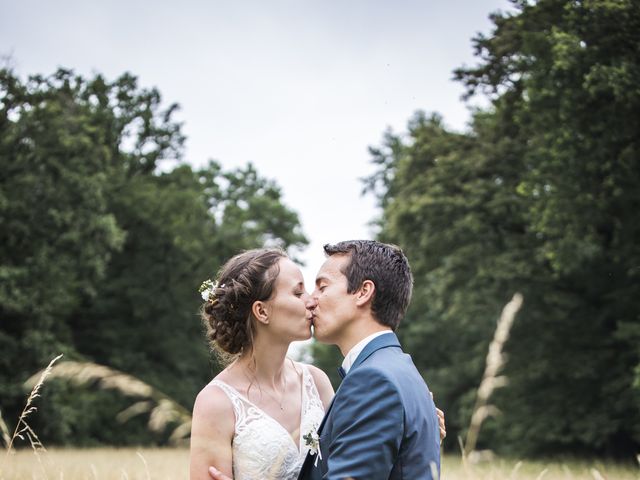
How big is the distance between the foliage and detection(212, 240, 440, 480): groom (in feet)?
38.9

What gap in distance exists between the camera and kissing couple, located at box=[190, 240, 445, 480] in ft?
9.25

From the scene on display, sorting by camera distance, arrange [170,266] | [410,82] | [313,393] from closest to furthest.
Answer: [313,393], [410,82], [170,266]

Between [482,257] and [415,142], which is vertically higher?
[415,142]

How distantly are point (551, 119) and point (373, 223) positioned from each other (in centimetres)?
2031

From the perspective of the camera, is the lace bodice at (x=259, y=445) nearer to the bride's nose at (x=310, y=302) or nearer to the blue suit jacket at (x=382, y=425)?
the bride's nose at (x=310, y=302)

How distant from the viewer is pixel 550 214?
17672 mm

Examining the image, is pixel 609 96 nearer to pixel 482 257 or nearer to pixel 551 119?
pixel 551 119

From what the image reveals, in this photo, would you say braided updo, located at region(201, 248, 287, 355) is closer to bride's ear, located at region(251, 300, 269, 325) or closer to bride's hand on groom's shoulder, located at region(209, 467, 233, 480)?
bride's ear, located at region(251, 300, 269, 325)

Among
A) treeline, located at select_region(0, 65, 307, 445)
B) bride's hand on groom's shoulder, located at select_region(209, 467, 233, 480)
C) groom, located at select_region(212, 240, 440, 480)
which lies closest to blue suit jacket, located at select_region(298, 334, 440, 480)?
groom, located at select_region(212, 240, 440, 480)

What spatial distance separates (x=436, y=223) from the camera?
2227 cm

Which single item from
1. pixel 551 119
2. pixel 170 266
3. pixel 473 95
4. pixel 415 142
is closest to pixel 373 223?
pixel 170 266

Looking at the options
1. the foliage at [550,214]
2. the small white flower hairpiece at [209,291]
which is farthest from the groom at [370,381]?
the foliage at [550,214]

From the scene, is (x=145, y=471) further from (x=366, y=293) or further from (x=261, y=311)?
(x=366, y=293)

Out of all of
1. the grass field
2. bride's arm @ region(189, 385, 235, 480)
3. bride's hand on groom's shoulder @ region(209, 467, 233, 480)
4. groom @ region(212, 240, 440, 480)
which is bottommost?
the grass field
